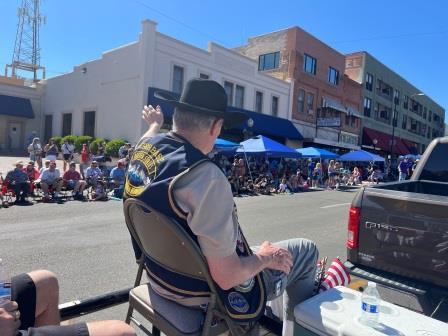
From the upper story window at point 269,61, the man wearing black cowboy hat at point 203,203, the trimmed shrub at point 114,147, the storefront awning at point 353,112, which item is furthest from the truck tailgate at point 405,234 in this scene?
the storefront awning at point 353,112

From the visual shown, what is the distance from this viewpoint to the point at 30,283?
2.01 metres

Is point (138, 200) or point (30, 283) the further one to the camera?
point (30, 283)

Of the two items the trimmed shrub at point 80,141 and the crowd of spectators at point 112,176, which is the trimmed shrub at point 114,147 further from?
the trimmed shrub at point 80,141

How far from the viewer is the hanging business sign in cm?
2843

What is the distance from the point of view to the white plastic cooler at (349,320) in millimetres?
1844

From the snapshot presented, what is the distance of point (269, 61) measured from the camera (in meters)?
30.1

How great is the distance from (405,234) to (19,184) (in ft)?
33.6

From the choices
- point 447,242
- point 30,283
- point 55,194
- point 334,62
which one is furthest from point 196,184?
point 334,62

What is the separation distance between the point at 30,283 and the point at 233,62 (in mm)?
22559

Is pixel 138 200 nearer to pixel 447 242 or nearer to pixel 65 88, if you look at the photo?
pixel 447 242

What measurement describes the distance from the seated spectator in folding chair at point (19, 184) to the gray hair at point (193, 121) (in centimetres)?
999

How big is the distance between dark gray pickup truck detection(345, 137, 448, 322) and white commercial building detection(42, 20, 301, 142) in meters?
Answer: 15.0

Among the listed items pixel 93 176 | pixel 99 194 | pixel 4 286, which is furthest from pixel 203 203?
pixel 93 176

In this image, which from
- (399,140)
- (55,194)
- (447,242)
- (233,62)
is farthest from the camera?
(399,140)
